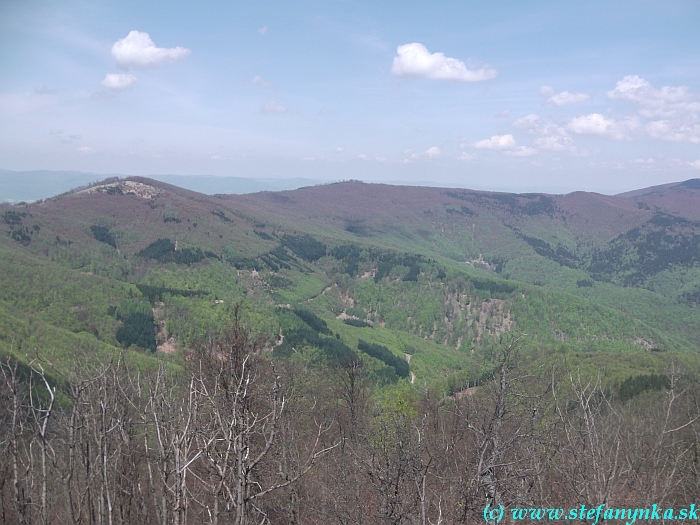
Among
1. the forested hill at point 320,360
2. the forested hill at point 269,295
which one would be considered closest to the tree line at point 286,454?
the forested hill at point 320,360

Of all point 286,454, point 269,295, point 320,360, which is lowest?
point 320,360

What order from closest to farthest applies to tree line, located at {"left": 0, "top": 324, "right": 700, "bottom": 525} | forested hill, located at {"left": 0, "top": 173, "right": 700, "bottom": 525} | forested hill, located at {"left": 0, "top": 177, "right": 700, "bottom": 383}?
tree line, located at {"left": 0, "top": 324, "right": 700, "bottom": 525} → forested hill, located at {"left": 0, "top": 173, "right": 700, "bottom": 525} → forested hill, located at {"left": 0, "top": 177, "right": 700, "bottom": 383}

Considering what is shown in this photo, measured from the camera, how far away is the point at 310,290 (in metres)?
146

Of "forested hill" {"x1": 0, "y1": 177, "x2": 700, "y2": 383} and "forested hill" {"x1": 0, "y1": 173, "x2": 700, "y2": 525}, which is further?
"forested hill" {"x1": 0, "y1": 177, "x2": 700, "y2": 383}

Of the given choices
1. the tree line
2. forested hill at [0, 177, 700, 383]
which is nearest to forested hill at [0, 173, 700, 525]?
the tree line

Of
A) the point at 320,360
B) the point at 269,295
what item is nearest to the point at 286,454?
the point at 320,360

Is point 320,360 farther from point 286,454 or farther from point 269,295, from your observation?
point 286,454

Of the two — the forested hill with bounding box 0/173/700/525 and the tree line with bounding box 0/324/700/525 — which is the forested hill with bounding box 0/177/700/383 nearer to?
the forested hill with bounding box 0/173/700/525

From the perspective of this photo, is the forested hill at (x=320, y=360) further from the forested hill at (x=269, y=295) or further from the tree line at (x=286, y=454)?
the forested hill at (x=269, y=295)

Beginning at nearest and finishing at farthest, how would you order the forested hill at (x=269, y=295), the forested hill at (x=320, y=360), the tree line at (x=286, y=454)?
the tree line at (x=286, y=454)
the forested hill at (x=320, y=360)
the forested hill at (x=269, y=295)

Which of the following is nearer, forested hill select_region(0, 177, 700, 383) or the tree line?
the tree line

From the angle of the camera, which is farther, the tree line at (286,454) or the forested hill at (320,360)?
the forested hill at (320,360)

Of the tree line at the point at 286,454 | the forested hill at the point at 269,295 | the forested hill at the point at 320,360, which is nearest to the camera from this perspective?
the tree line at the point at 286,454

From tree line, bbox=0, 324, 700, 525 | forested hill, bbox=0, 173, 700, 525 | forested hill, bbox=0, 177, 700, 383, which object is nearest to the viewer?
tree line, bbox=0, 324, 700, 525
